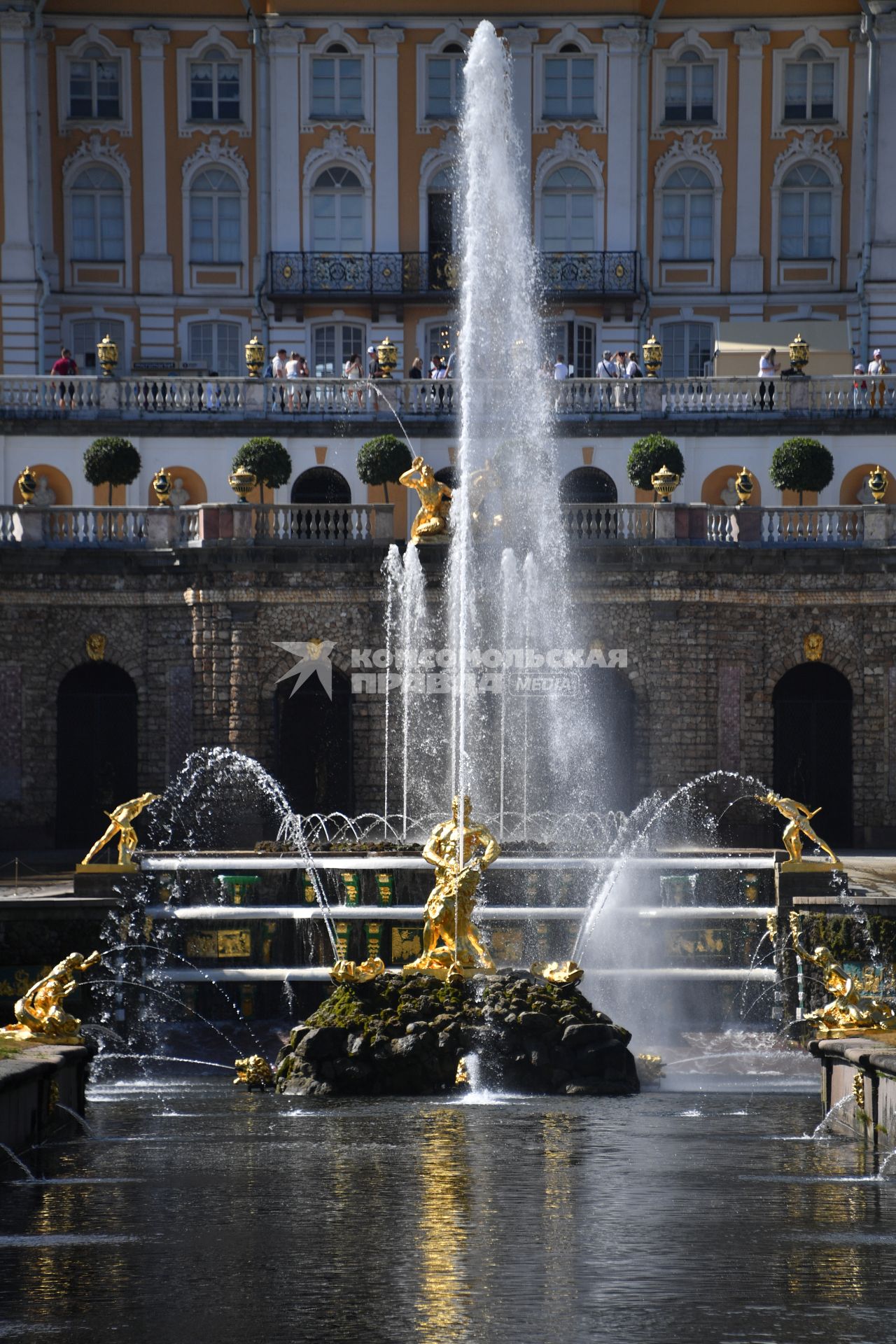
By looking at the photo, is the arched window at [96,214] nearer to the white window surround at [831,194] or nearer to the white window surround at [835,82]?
the white window surround at [831,194]

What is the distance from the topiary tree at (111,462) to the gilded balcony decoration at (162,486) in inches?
98.2

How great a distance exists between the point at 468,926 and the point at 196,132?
31107 mm

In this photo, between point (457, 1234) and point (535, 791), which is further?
point (535, 791)

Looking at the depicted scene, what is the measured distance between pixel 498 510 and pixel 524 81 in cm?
1636

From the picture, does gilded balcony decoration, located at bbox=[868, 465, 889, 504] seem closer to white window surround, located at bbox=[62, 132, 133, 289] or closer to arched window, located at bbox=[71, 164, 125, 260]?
white window surround, located at bbox=[62, 132, 133, 289]

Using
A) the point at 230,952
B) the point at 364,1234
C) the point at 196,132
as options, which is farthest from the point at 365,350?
the point at 364,1234

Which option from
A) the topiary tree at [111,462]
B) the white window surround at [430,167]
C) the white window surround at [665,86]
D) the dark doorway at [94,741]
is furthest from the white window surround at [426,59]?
the dark doorway at [94,741]

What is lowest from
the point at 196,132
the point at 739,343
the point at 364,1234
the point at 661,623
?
the point at 364,1234

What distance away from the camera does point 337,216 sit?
52.3 meters

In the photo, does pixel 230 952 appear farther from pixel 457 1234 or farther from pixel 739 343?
pixel 739 343

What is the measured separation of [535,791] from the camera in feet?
126

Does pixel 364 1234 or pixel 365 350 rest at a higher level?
pixel 365 350

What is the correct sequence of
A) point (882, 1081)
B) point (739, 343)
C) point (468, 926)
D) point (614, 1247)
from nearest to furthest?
point (614, 1247) < point (882, 1081) < point (468, 926) < point (739, 343)

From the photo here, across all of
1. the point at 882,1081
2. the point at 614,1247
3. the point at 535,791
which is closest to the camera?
the point at 614,1247
